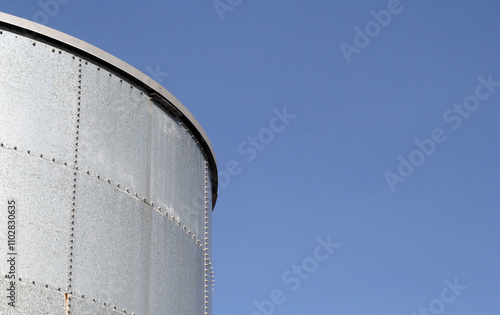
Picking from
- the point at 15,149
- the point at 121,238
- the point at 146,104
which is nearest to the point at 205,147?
the point at 146,104

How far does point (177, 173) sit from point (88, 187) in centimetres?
176

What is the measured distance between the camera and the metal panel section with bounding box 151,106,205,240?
29.8 feet

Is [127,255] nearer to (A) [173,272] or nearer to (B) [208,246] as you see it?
(A) [173,272]

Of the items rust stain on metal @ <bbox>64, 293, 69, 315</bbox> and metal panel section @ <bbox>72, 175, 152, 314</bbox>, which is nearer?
rust stain on metal @ <bbox>64, 293, 69, 315</bbox>

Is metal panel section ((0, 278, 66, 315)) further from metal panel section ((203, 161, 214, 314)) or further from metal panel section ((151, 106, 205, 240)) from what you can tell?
metal panel section ((203, 161, 214, 314))

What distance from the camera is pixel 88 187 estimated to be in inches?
315

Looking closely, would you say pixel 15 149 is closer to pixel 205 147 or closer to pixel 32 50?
pixel 32 50

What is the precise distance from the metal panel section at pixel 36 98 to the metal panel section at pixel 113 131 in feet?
0.67

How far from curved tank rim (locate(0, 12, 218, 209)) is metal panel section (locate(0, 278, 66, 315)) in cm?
291

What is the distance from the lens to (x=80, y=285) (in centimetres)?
752

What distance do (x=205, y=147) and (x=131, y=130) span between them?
2074 millimetres

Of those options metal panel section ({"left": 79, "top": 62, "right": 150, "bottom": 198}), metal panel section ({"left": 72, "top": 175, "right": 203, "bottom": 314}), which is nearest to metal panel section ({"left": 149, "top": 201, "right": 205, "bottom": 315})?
metal panel section ({"left": 72, "top": 175, "right": 203, "bottom": 314})

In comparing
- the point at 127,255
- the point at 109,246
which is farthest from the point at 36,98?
the point at 127,255

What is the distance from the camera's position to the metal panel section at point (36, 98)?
7656 mm
